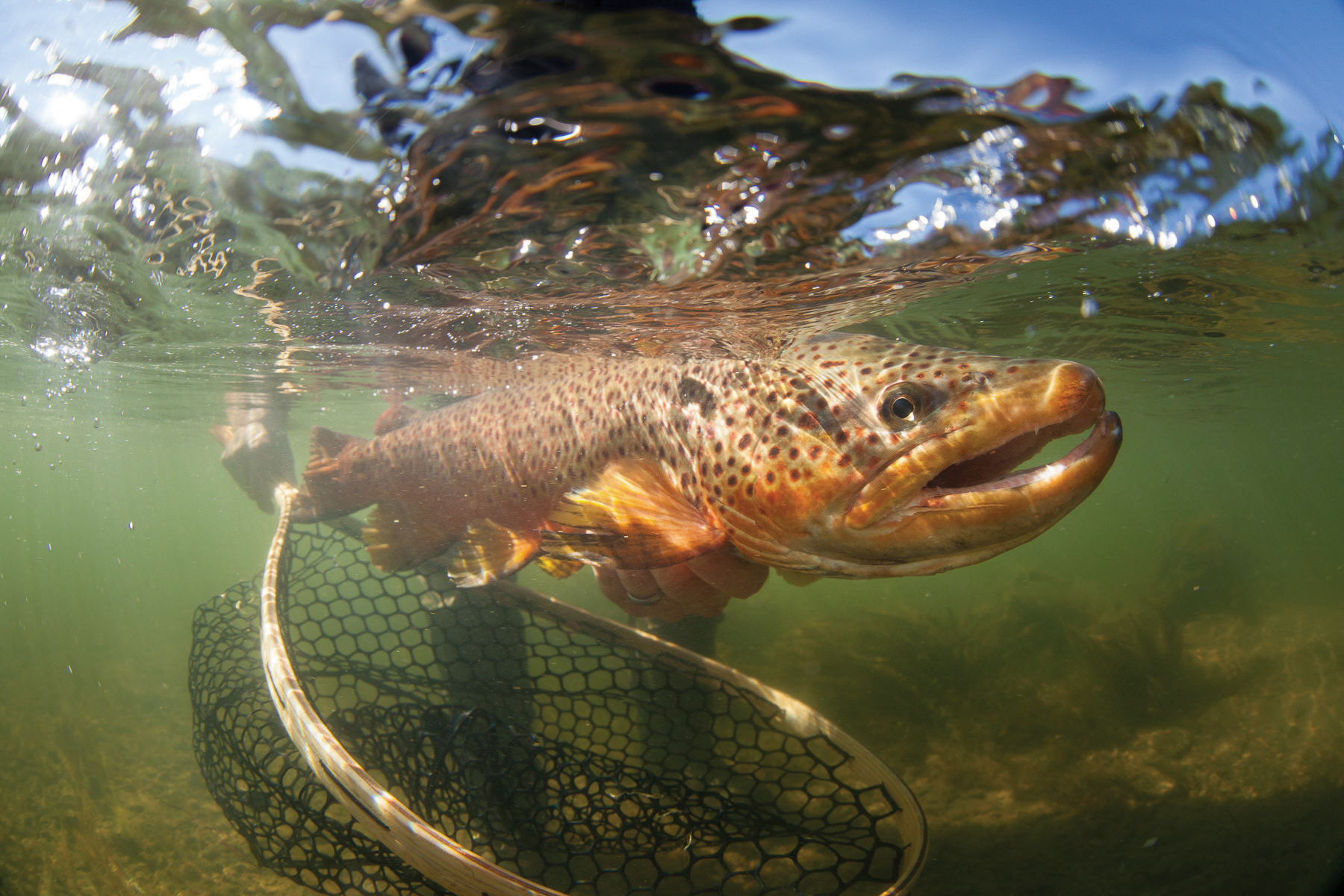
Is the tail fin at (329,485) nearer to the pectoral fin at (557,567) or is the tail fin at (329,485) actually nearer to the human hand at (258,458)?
the pectoral fin at (557,567)

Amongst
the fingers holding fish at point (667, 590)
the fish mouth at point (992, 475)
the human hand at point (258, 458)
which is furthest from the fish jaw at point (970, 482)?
the human hand at point (258, 458)

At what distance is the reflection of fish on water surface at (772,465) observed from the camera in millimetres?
2553

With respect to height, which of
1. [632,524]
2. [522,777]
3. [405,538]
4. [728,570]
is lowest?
[522,777]

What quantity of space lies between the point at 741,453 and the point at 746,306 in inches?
134

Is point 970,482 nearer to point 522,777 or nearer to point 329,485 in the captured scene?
point 522,777

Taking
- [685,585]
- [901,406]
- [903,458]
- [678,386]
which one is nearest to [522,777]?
[685,585]

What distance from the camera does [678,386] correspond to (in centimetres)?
427

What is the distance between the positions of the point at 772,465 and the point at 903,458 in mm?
744

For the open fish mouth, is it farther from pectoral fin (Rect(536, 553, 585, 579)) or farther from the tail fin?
the tail fin

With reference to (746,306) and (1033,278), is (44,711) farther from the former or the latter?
(1033,278)

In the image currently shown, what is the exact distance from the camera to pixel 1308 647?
39.0 feet

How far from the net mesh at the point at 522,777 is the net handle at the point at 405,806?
1.8 inches

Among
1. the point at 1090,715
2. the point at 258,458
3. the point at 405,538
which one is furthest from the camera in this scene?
the point at 258,458

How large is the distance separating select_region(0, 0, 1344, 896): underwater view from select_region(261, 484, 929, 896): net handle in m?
0.03
